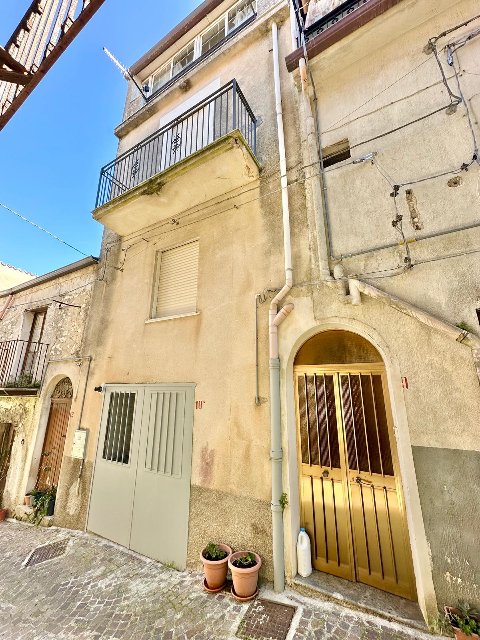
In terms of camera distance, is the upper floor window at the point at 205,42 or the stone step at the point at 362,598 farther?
the upper floor window at the point at 205,42

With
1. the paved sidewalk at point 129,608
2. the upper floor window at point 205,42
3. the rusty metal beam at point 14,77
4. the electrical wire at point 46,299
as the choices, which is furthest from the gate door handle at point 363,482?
the upper floor window at point 205,42

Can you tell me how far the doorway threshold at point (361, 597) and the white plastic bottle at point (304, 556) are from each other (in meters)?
0.08

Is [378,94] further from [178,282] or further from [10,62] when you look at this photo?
[10,62]

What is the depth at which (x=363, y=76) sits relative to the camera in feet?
16.7

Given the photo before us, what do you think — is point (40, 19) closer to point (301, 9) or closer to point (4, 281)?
point (301, 9)

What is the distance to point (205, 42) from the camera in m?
8.98

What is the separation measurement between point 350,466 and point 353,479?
17 centimetres

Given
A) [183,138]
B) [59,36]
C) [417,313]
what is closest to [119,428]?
[417,313]

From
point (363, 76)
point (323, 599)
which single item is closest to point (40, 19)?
point (363, 76)

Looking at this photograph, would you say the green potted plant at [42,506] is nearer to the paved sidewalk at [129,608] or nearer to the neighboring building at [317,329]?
the neighboring building at [317,329]

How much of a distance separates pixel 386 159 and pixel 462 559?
17.8 ft

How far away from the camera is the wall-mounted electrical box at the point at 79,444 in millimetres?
6383

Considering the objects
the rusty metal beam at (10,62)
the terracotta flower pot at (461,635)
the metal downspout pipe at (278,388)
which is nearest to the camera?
the terracotta flower pot at (461,635)

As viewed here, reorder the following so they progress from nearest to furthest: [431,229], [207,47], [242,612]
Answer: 1. [242,612]
2. [431,229]
3. [207,47]
